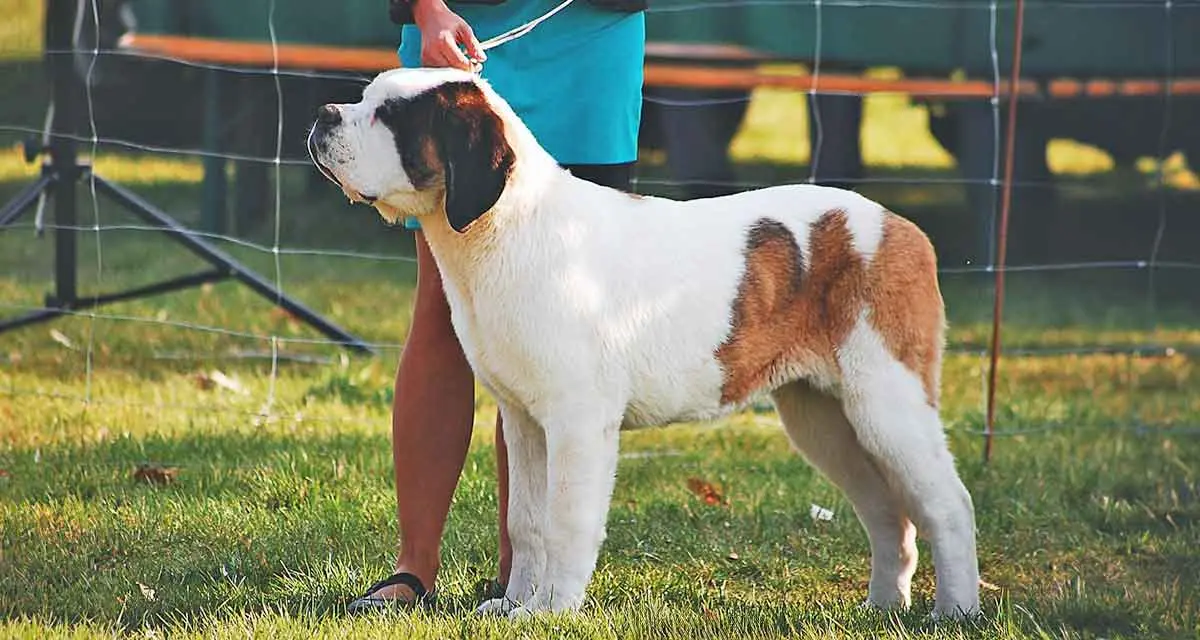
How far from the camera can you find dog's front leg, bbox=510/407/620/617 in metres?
3.71

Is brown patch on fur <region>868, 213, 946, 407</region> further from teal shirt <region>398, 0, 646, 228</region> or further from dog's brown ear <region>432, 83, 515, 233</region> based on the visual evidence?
dog's brown ear <region>432, 83, 515, 233</region>

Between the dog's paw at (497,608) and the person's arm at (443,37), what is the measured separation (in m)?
1.24

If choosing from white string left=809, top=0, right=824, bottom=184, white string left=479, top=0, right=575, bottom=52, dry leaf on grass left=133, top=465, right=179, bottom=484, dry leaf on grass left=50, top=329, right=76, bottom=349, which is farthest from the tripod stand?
white string left=479, top=0, right=575, bottom=52

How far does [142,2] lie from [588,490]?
8.38 meters

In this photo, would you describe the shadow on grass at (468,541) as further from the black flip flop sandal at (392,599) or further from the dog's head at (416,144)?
the dog's head at (416,144)

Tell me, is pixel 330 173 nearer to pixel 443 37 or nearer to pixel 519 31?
pixel 443 37

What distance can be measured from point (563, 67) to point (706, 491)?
1895 mm

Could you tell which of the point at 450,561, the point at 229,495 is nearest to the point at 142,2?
the point at 229,495

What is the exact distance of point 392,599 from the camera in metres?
4.11

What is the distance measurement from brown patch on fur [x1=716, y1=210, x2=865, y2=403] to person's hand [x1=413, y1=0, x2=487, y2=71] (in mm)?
752

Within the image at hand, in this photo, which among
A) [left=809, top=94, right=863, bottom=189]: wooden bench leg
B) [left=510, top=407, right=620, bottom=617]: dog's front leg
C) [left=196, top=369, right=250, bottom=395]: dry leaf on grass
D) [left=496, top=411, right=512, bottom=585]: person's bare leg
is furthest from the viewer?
[left=809, top=94, right=863, bottom=189]: wooden bench leg

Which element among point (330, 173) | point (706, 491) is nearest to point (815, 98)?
point (706, 491)

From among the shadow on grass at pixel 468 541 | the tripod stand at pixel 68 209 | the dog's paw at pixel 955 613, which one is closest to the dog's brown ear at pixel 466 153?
the shadow on grass at pixel 468 541

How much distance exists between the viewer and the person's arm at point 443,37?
12.3ft
